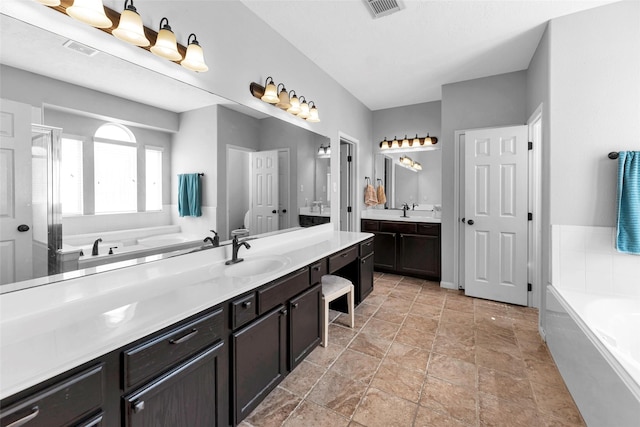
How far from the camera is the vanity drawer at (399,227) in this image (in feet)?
13.5

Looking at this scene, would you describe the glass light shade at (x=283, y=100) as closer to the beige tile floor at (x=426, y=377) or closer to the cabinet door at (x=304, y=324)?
the cabinet door at (x=304, y=324)

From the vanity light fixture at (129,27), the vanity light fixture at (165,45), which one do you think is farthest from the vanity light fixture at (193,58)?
the vanity light fixture at (129,27)

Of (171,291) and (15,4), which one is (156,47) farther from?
(171,291)

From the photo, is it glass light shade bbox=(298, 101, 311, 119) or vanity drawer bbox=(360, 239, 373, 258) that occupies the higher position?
glass light shade bbox=(298, 101, 311, 119)

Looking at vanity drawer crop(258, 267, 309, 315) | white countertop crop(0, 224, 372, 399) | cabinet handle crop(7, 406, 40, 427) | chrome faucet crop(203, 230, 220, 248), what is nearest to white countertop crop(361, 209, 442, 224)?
vanity drawer crop(258, 267, 309, 315)

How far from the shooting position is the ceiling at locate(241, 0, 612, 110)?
2246mm

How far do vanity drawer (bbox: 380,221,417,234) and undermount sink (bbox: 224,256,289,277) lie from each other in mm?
2556

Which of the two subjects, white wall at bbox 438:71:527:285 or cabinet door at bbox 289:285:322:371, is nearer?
cabinet door at bbox 289:285:322:371

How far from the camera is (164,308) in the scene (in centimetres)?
115

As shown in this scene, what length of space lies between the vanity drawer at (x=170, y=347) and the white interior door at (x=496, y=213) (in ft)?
10.4

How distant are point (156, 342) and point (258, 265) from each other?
968 millimetres

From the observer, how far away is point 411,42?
2.76 m

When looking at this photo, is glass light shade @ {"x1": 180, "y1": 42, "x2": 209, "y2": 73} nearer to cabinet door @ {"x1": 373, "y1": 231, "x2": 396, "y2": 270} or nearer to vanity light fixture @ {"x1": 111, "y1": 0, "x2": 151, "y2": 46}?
vanity light fixture @ {"x1": 111, "y1": 0, "x2": 151, "y2": 46}

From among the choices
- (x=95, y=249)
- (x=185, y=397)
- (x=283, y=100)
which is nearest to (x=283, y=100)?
(x=283, y=100)
